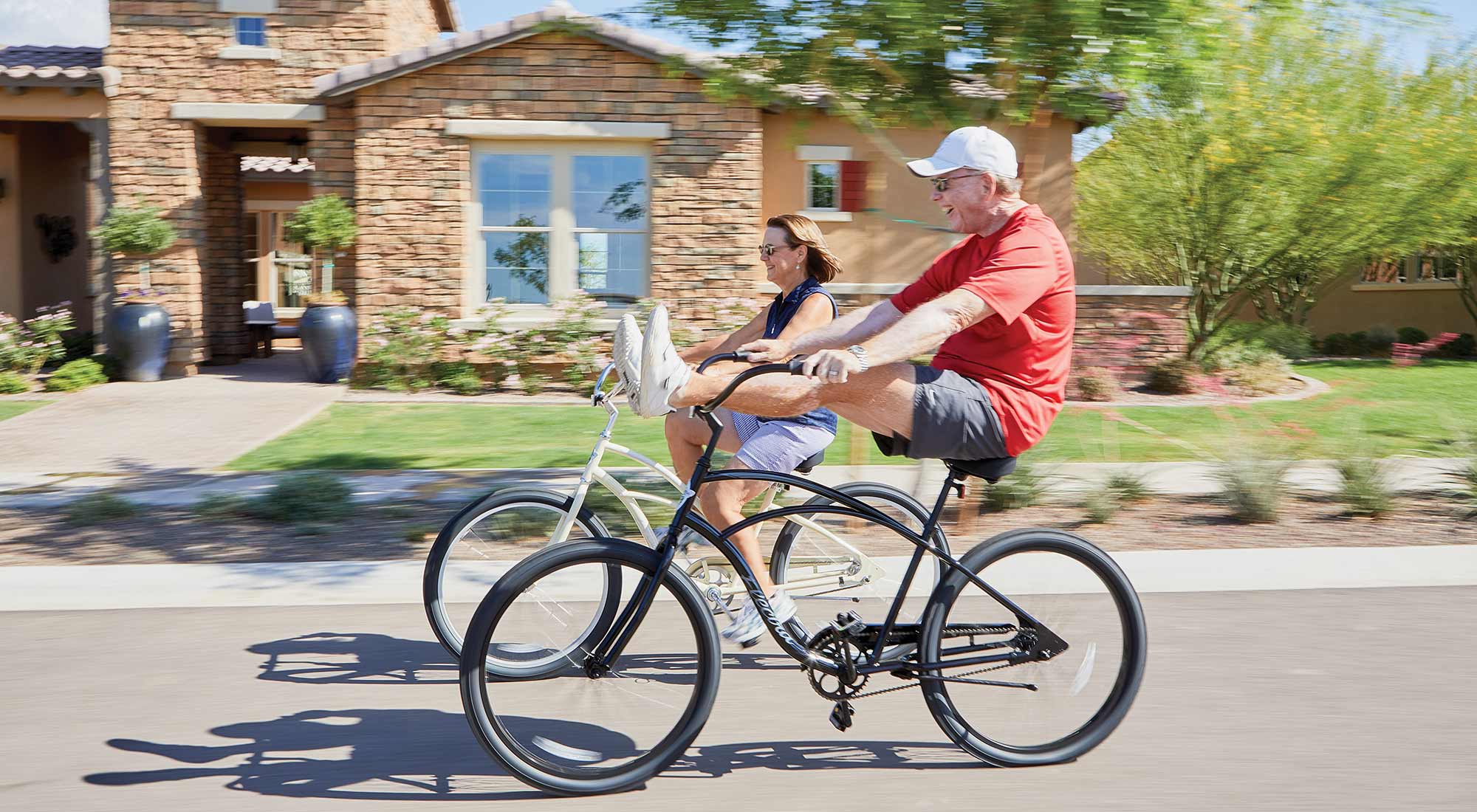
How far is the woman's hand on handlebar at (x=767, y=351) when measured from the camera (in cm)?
369

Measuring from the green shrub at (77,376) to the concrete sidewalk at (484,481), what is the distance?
531cm

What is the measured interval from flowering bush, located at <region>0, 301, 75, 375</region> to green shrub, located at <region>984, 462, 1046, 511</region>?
39.1 feet

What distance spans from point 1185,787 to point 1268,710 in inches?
34.6

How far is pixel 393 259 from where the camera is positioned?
14.9 m

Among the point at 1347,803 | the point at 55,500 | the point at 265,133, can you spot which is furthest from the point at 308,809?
the point at 265,133

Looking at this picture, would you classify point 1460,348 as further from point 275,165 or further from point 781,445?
point 781,445

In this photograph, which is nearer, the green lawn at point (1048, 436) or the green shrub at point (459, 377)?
the green lawn at point (1048, 436)

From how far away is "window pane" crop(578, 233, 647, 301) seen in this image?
1527 cm

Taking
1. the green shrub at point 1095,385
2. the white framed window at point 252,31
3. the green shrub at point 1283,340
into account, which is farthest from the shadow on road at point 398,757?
the green shrub at point 1283,340

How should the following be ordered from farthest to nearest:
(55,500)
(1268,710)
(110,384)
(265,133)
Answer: (265,133)
(110,384)
(55,500)
(1268,710)

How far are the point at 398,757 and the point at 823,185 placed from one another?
1293cm

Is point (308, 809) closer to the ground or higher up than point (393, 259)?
closer to the ground

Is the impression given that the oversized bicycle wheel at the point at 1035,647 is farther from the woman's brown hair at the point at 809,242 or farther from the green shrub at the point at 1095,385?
the green shrub at the point at 1095,385

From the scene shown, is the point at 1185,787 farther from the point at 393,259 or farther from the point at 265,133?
the point at 265,133
